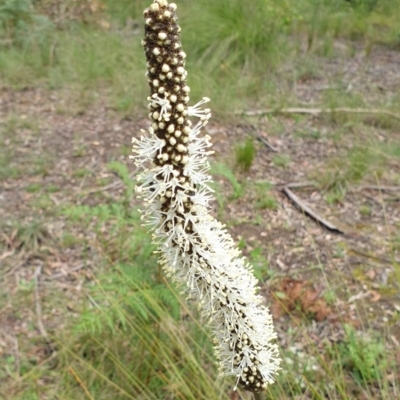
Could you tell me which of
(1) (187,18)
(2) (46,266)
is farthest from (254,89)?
(2) (46,266)

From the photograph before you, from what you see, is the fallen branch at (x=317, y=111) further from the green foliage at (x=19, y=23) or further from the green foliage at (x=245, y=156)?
the green foliage at (x=19, y=23)

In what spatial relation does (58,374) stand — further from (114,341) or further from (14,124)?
(14,124)

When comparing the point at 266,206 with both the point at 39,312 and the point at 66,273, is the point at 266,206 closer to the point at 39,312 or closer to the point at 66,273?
the point at 66,273

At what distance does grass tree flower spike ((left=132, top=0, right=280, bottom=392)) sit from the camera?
4.68 feet

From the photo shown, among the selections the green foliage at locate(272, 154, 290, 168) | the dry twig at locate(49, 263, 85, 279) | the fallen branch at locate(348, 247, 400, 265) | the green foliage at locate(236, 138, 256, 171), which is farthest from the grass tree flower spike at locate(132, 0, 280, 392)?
the green foliage at locate(272, 154, 290, 168)

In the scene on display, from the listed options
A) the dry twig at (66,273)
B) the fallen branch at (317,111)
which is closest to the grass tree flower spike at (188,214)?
the dry twig at (66,273)

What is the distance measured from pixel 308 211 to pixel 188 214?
112 inches

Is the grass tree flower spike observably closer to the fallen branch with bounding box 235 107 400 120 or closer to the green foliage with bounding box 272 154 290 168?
the green foliage with bounding box 272 154 290 168

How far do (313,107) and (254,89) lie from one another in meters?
0.75

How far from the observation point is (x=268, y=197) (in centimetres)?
444

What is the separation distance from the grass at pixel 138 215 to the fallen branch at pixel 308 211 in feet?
0.38

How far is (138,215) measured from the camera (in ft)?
11.8

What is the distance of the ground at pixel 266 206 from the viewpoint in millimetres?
3324

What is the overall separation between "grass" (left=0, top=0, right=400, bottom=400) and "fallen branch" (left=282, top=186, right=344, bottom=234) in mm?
115
